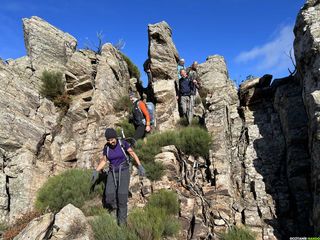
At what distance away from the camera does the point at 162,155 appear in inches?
409

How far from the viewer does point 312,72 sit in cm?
923

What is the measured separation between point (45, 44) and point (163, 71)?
6927mm

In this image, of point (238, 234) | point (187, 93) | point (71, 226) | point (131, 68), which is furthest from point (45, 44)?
A: point (238, 234)

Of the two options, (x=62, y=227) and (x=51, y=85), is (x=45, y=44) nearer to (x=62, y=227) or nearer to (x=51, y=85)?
(x=51, y=85)

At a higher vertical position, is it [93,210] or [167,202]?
[167,202]

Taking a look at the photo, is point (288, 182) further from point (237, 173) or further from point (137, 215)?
point (137, 215)

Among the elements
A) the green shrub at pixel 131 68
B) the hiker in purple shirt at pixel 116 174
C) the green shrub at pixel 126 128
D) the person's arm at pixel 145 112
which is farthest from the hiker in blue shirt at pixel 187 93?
the green shrub at pixel 131 68

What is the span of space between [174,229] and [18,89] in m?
9.13

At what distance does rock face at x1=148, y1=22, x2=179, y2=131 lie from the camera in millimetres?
15185

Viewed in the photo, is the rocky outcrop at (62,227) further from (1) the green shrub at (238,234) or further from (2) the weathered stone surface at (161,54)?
(2) the weathered stone surface at (161,54)

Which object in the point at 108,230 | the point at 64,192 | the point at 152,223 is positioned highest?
the point at 64,192

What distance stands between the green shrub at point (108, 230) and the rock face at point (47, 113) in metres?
3.67

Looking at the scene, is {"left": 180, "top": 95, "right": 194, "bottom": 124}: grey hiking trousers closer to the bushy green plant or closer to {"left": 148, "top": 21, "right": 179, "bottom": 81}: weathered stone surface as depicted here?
the bushy green plant

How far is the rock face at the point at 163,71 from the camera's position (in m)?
15.2
